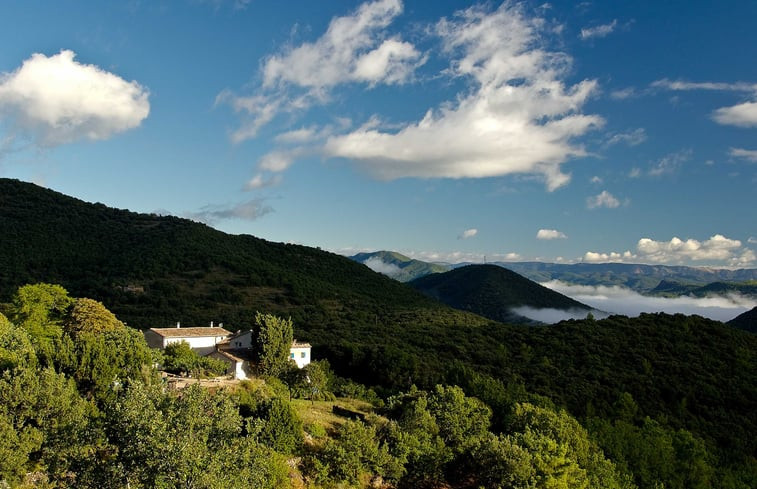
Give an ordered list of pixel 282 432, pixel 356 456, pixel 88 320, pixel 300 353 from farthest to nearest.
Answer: pixel 300 353
pixel 88 320
pixel 282 432
pixel 356 456

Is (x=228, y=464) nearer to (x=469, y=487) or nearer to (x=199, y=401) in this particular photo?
(x=199, y=401)

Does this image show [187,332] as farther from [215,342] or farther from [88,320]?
[88,320]

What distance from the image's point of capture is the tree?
51031 millimetres

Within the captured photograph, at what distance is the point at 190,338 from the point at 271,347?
15.2 meters

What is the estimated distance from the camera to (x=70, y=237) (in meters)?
121

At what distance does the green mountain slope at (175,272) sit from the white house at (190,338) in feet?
79.7

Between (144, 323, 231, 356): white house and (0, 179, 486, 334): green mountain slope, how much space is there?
79.7 ft

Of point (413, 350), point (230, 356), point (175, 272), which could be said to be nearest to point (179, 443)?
point (230, 356)

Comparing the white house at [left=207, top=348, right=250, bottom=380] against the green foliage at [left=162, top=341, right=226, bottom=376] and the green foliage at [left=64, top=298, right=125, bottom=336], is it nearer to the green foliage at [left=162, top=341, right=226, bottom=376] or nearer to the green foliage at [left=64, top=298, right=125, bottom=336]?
the green foliage at [left=162, top=341, right=226, bottom=376]

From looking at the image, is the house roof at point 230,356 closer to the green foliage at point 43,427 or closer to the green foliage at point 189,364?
the green foliage at point 189,364

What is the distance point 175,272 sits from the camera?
383 feet

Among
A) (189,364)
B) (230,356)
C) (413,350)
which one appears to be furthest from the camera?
(413,350)

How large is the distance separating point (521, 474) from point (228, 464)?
63.4 feet

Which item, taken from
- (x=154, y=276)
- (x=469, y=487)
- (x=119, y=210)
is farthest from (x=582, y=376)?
(x=119, y=210)
